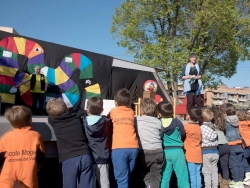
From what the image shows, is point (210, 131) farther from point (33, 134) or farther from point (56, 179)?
point (33, 134)

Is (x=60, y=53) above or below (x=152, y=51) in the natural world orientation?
below

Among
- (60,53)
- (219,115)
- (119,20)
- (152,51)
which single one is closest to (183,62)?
(152,51)

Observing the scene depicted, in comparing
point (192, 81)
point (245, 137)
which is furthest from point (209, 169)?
point (192, 81)

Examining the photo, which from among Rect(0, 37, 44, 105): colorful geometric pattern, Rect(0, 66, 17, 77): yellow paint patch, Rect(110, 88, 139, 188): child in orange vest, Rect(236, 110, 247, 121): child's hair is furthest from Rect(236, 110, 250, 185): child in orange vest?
Rect(0, 66, 17, 77): yellow paint patch

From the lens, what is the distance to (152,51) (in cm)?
1647

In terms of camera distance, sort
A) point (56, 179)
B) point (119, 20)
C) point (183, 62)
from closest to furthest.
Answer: point (56, 179)
point (183, 62)
point (119, 20)

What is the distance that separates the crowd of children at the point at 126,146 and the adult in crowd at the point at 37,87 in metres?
3.71

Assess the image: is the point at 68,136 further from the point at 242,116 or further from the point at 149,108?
the point at 242,116

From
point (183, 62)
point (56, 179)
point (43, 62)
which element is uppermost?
point (183, 62)

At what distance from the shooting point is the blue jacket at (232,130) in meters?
4.81

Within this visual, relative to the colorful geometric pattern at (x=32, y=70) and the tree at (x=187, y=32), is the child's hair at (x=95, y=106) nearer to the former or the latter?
the colorful geometric pattern at (x=32, y=70)

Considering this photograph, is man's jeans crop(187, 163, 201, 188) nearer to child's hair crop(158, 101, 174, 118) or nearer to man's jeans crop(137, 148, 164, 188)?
man's jeans crop(137, 148, 164, 188)

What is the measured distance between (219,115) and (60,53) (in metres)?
4.57

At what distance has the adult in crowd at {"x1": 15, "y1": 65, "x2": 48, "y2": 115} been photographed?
6.70 meters
